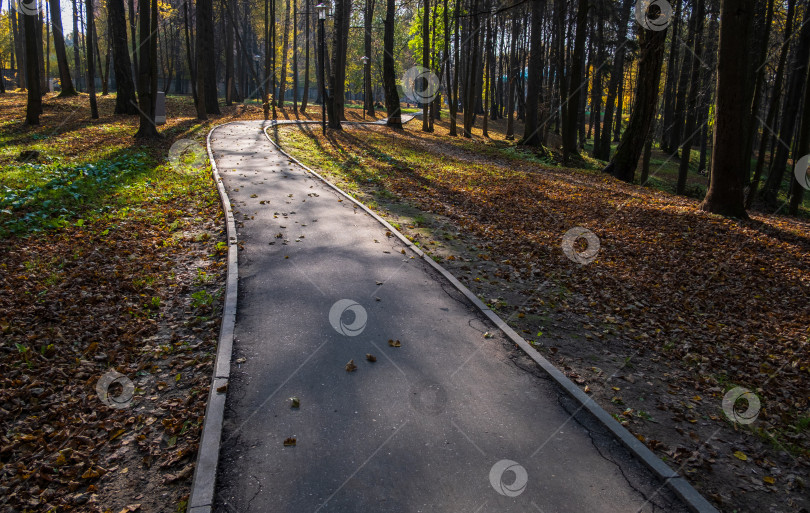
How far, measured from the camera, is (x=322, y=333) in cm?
605

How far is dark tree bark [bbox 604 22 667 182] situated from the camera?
16.0 metres

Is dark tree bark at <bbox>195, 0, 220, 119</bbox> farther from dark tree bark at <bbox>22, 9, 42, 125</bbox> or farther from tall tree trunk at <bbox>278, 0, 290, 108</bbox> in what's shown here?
tall tree trunk at <bbox>278, 0, 290, 108</bbox>

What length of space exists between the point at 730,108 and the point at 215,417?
40.2 feet

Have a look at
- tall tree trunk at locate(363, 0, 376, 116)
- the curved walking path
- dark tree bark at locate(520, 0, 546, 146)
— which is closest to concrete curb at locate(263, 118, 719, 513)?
the curved walking path

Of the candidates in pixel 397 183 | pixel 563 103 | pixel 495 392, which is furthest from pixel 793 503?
pixel 563 103

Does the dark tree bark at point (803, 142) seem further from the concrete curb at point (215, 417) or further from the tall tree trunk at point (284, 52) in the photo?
the tall tree trunk at point (284, 52)

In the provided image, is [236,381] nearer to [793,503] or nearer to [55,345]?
[55,345]

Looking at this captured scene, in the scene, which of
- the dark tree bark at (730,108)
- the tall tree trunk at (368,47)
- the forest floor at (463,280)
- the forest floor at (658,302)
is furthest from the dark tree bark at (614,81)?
the dark tree bark at (730,108)

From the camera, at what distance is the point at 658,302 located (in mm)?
7773

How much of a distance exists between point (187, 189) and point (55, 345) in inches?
298

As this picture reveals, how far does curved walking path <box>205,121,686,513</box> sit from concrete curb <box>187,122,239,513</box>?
0.27ft

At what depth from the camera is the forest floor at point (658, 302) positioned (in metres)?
4.67

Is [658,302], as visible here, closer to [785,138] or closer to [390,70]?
[785,138]

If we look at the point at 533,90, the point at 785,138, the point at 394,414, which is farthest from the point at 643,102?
the point at 394,414
